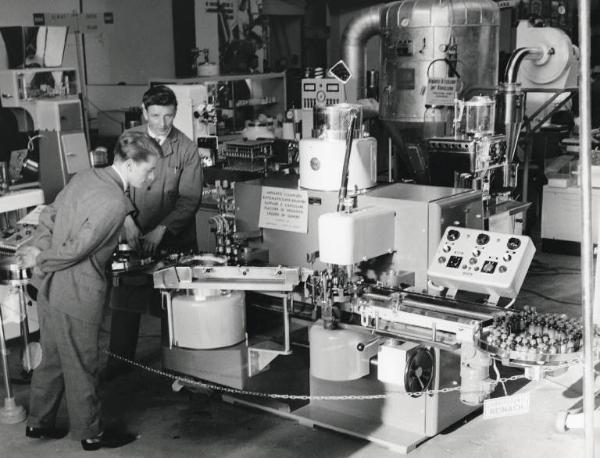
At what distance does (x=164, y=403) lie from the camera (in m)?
3.86

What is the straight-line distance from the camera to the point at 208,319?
329 centimetres

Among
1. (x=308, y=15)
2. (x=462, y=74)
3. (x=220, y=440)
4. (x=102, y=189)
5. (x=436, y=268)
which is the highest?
(x=308, y=15)

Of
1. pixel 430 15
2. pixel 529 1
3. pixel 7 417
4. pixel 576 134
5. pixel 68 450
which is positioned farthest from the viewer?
pixel 529 1

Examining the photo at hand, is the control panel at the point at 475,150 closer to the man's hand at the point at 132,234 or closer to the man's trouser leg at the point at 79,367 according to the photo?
the man's hand at the point at 132,234

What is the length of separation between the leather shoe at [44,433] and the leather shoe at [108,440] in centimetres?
19

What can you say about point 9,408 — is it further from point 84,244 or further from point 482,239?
point 482,239

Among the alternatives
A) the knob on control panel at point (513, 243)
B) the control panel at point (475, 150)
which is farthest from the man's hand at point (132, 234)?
the control panel at point (475, 150)

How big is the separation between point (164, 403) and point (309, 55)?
8476 mm

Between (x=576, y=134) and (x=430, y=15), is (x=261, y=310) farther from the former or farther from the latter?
(x=576, y=134)

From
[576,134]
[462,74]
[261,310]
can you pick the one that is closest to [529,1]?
[576,134]

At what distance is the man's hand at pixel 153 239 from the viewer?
11.9 ft

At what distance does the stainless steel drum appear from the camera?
11.5 feet

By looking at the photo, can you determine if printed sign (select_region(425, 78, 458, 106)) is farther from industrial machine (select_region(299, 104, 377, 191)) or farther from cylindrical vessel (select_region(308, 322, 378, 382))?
cylindrical vessel (select_region(308, 322, 378, 382))

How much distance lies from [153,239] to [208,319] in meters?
0.56
